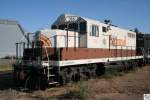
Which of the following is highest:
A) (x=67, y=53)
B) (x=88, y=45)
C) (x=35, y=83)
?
(x=88, y=45)

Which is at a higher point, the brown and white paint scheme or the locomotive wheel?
the brown and white paint scheme

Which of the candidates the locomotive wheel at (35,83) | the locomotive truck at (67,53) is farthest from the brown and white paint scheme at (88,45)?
the locomotive wheel at (35,83)

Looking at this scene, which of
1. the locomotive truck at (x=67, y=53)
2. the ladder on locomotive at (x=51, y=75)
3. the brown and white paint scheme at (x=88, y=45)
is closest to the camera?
the ladder on locomotive at (x=51, y=75)

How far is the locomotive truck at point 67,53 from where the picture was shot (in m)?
13.6

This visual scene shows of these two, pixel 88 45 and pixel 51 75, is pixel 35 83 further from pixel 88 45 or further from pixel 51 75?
pixel 88 45

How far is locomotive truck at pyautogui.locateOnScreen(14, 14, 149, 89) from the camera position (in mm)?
13555

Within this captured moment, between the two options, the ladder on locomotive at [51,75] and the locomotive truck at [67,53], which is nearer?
the ladder on locomotive at [51,75]

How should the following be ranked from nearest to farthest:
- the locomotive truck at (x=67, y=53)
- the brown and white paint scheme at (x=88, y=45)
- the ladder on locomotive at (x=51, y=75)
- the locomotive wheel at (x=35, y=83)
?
the ladder on locomotive at (x=51, y=75) → the locomotive wheel at (x=35, y=83) → the locomotive truck at (x=67, y=53) → the brown and white paint scheme at (x=88, y=45)

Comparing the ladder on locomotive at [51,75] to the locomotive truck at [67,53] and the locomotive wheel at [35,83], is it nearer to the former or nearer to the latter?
the locomotive truck at [67,53]

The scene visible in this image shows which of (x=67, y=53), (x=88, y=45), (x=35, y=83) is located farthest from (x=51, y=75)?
(x=88, y=45)

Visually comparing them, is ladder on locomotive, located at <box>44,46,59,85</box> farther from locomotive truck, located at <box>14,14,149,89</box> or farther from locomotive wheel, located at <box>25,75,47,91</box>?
locomotive wheel, located at <box>25,75,47,91</box>

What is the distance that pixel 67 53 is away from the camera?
45.9 feet

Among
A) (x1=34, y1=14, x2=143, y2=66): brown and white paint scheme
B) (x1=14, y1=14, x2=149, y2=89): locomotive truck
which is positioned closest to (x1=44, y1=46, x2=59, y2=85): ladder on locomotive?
(x1=14, y1=14, x2=149, y2=89): locomotive truck

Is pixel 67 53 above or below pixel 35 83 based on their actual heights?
above
